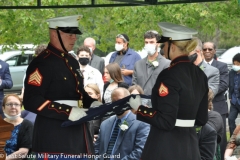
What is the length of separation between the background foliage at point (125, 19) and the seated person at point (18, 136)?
3.11 metres

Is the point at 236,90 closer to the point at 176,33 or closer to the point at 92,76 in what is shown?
the point at 92,76

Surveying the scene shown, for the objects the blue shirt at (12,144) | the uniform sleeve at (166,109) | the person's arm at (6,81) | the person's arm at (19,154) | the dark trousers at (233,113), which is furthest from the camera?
the dark trousers at (233,113)

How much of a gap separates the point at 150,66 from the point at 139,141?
2.38 meters

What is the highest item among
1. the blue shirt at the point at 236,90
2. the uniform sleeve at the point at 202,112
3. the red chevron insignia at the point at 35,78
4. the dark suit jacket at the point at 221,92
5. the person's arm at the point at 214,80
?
the red chevron insignia at the point at 35,78

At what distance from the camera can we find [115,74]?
9016 millimetres

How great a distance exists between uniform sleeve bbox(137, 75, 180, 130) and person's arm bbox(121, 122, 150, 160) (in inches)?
70.8

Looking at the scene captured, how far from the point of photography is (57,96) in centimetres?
531

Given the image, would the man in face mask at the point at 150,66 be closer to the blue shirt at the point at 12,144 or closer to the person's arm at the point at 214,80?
the person's arm at the point at 214,80

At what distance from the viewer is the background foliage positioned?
11.4 m

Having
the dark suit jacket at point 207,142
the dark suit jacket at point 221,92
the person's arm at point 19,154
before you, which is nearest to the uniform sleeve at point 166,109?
the dark suit jacket at point 207,142

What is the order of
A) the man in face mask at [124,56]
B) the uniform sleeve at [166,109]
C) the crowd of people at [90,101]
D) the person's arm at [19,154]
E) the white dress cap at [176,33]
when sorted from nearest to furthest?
the uniform sleeve at [166,109], the crowd of people at [90,101], the white dress cap at [176,33], the person's arm at [19,154], the man in face mask at [124,56]

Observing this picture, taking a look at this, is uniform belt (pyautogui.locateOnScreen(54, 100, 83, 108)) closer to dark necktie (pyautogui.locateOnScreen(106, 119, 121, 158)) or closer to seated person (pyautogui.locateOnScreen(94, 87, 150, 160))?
seated person (pyautogui.locateOnScreen(94, 87, 150, 160))

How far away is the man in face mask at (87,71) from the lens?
9672mm

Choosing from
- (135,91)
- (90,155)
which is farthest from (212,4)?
(90,155)
